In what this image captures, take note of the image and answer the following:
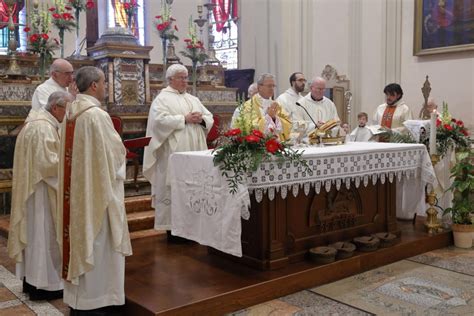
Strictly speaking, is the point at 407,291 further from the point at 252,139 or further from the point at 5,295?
the point at 5,295

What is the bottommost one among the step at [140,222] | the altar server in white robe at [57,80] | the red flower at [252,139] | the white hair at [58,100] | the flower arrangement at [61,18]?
the step at [140,222]

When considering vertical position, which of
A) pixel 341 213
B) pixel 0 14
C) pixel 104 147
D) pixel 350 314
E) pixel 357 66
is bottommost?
pixel 350 314

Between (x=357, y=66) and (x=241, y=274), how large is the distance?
6.44m

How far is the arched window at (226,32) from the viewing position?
12492 mm

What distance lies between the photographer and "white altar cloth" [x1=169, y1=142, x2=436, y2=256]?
4.07 m

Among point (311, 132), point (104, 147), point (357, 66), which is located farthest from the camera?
point (357, 66)

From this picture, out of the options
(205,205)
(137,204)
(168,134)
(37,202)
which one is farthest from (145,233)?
(37,202)

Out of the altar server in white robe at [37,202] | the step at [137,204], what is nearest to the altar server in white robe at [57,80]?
the altar server in white robe at [37,202]

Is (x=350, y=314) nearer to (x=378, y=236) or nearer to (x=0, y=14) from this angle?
(x=378, y=236)

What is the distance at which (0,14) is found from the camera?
881cm

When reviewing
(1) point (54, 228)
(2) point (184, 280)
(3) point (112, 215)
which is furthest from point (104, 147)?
(2) point (184, 280)

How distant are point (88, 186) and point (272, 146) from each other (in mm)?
1426

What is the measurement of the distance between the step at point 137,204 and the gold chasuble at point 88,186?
2757 mm

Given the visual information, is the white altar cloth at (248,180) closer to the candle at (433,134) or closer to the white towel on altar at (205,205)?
the white towel on altar at (205,205)
